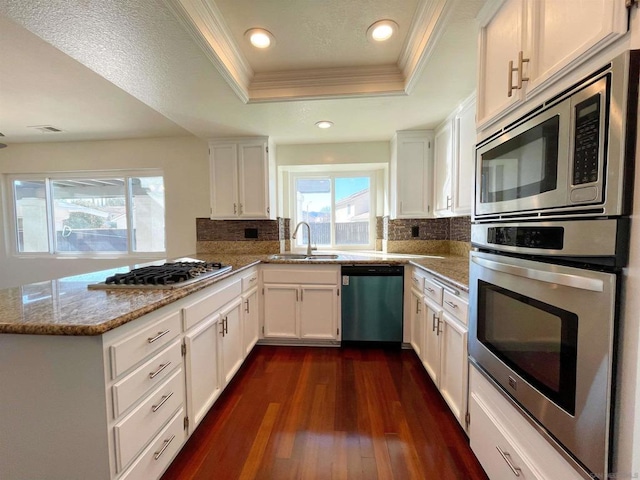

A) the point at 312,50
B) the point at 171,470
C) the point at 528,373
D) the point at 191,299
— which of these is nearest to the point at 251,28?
the point at 312,50

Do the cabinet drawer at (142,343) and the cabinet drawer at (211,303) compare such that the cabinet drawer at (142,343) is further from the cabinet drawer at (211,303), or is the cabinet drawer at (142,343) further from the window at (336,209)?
the window at (336,209)

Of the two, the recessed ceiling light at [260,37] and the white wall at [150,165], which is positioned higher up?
the recessed ceiling light at [260,37]

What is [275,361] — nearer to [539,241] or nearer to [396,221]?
[396,221]

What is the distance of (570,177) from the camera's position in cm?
73

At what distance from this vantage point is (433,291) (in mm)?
1907

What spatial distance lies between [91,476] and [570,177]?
1.76m

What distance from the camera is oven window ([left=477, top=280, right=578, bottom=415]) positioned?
2.49ft

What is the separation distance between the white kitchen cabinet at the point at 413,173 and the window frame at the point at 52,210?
2702mm

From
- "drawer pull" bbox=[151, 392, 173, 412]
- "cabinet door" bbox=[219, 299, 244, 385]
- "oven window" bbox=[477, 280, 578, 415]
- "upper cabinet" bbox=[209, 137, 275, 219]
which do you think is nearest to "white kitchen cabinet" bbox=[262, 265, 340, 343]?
"cabinet door" bbox=[219, 299, 244, 385]

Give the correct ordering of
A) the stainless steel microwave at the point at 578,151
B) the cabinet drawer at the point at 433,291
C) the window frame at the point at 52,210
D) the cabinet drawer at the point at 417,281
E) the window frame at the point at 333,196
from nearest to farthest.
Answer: the stainless steel microwave at the point at 578,151 → the cabinet drawer at the point at 433,291 → the cabinet drawer at the point at 417,281 → the window frame at the point at 52,210 → the window frame at the point at 333,196

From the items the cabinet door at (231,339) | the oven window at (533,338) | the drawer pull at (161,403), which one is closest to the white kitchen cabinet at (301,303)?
the cabinet door at (231,339)

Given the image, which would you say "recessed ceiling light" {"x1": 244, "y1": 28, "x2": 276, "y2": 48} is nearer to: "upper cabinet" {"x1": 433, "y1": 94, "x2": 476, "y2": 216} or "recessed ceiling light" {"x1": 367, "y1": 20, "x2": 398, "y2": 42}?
"recessed ceiling light" {"x1": 367, "y1": 20, "x2": 398, "y2": 42}

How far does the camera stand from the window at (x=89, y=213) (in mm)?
3324

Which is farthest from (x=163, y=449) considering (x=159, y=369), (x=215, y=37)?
(x=215, y=37)
